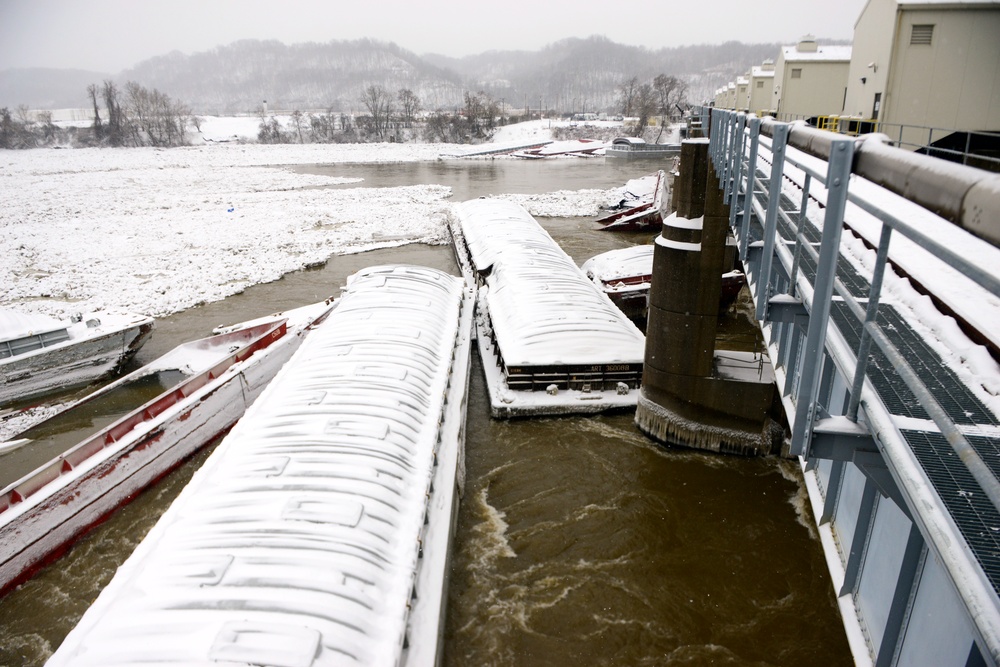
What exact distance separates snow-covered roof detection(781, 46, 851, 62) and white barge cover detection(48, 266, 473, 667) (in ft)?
102

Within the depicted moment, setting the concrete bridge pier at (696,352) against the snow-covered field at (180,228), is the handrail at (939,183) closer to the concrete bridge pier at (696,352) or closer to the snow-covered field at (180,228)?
the concrete bridge pier at (696,352)

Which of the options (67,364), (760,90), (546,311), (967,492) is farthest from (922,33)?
(67,364)

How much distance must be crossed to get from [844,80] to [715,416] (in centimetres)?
2817

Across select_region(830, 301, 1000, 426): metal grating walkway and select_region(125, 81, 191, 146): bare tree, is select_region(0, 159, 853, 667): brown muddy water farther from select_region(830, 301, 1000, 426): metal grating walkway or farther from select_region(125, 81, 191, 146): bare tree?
select_region(125, 81, 191, 146): bare tree

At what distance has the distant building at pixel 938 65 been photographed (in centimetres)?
1736

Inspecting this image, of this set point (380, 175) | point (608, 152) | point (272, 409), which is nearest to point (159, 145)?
point (380, 175)

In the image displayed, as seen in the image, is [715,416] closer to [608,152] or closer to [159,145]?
[608,152]

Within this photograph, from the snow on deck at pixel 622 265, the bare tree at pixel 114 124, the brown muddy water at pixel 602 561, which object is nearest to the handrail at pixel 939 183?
the brown muddy water at pixel 602 561

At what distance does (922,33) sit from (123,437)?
23.5 metres

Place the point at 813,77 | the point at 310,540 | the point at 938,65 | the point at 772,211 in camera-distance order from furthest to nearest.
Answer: the point at 813,77 → the point at 938,65 → the point at 310,540 → the point at 772,211

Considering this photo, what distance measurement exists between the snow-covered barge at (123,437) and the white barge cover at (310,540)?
338 centimetres

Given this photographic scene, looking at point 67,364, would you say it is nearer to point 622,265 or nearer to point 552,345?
point 552,345

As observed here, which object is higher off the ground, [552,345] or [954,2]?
[954,2]

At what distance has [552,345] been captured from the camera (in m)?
13.9
